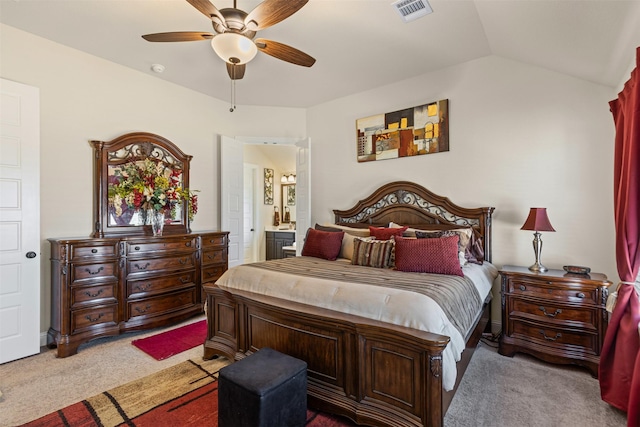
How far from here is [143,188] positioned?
357 cm

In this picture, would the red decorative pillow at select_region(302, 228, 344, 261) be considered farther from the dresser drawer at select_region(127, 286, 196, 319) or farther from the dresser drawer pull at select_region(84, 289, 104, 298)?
the dresser drawer pull at select_region(84, 289, 104, 298)

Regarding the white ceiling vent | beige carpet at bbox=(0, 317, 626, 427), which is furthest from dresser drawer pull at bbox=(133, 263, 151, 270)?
the white ceiling vent

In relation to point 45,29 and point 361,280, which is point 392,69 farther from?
point 45,29

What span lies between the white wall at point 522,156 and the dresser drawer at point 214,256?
2.37 m

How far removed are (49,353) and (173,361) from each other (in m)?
1.27

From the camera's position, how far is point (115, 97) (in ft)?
11.9

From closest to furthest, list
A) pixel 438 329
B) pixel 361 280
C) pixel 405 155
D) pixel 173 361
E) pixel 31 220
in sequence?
1. pixel 438 329
2. pixel 361 280
3. pixel 173 361
4. pixel 31 220
5. pixel 405 155

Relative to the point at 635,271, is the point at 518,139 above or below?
above

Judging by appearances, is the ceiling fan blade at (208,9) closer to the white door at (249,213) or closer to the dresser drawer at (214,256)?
the dresser drawer at (214,256)

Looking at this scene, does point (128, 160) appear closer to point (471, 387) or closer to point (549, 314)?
point (471, 387)

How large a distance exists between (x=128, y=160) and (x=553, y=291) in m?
4.56

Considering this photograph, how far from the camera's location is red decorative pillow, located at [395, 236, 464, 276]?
2.58 meters

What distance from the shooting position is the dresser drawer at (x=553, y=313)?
248 cm

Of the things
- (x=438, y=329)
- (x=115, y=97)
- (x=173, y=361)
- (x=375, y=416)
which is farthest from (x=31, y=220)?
(x=438, y=329)
